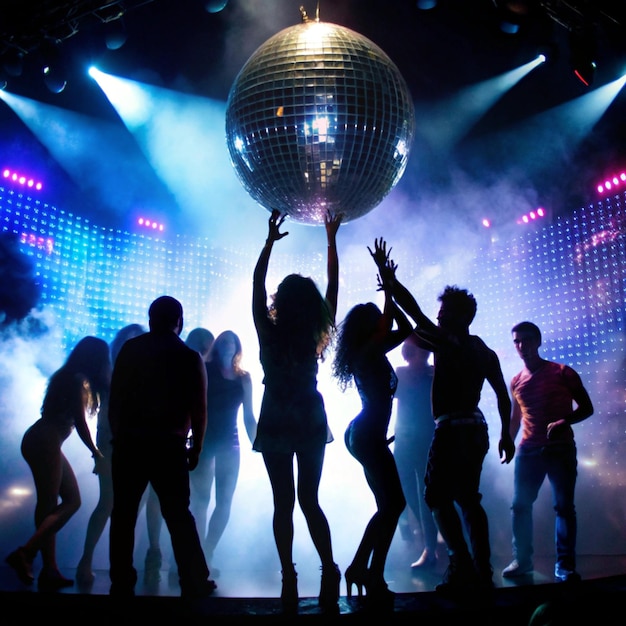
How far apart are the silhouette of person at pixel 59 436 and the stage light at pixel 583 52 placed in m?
4.49

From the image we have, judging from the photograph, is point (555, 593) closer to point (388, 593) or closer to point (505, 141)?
point (388, 593)

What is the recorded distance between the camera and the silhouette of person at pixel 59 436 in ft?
11.2

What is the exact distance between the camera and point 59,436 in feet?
11.9

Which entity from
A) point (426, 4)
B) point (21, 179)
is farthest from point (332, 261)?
point (21, 179)

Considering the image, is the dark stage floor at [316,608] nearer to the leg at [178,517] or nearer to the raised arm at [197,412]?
the leg at [178,517]

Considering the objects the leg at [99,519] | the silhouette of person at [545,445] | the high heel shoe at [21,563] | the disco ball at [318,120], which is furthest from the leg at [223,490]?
the disco ball at [318,120]

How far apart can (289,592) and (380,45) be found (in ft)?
17.1

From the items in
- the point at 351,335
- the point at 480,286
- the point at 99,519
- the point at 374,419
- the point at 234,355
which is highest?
the point at 480,286

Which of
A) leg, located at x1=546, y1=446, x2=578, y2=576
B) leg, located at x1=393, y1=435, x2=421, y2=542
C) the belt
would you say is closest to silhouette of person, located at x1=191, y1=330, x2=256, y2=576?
leg, located at x1=393, y1=435, x2=421, y2=542

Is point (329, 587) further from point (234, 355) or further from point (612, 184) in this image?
point (612, 184)

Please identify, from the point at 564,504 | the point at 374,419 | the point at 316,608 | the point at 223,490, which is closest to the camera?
the point at 316,608

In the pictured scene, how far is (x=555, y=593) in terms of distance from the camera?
8.06 feet

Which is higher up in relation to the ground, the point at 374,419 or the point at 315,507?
the point at 374,419

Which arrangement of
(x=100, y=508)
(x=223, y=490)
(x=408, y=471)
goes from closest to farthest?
(x=100, y=508)
(x=223, y=490)
(x=408, y=471)
